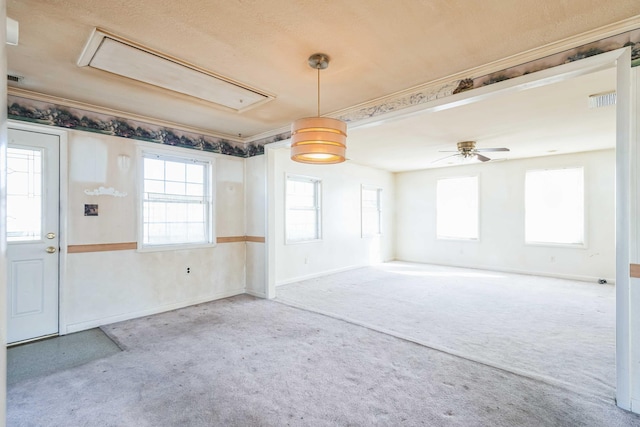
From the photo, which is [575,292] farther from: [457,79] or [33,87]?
[33,87]

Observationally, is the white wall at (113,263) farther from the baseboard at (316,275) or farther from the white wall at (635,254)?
the white wall at (635,254)

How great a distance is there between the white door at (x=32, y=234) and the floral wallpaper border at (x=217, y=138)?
0.23m

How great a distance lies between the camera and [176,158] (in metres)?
4.35

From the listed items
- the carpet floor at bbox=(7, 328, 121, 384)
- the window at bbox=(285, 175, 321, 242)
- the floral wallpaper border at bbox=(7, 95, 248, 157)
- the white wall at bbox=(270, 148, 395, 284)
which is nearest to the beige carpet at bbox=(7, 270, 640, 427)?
the carpet floor at bbox=(7, 328, 121, 384)

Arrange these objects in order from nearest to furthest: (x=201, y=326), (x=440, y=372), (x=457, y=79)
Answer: (x=440, y=372) < (x=457, y=79) < (x=201, y=326)

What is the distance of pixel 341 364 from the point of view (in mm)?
2639

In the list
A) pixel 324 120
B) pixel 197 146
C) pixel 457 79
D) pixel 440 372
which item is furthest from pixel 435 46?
pixel 197 146

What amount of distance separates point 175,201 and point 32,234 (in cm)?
153

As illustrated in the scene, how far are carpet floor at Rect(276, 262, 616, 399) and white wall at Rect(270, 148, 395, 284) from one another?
407 mm

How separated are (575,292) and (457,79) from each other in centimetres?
443

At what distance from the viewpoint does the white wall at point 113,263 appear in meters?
3.42

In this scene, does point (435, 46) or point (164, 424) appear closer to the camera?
point (164, 424)

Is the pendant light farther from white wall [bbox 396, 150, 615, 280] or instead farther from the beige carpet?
white wall [bbox 396, 150, 615, 280]

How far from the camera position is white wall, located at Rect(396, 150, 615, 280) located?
577 cm
